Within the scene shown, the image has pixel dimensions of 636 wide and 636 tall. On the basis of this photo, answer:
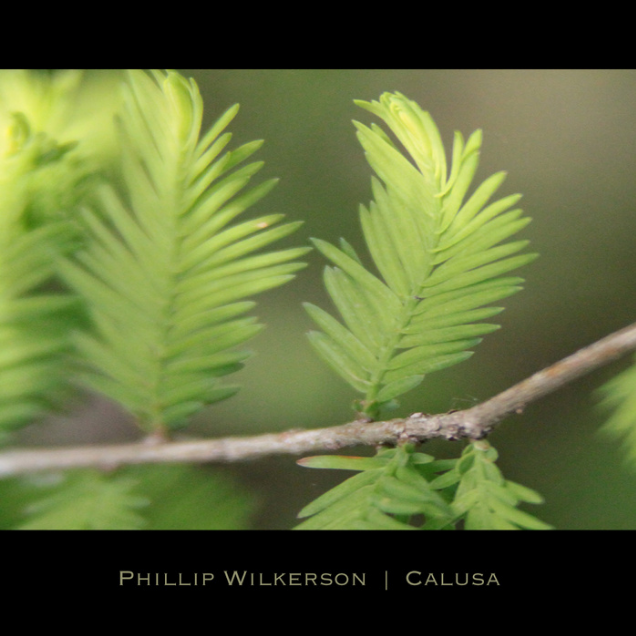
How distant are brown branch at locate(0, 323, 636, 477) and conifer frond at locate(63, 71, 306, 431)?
0.11 feet

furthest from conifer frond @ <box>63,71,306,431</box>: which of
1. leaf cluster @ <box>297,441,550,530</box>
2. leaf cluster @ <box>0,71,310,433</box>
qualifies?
leaf cluster @ <box>297,441,550,530</box>

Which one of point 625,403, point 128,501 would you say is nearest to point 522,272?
point 625,403

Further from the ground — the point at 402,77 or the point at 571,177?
the point at 402,77

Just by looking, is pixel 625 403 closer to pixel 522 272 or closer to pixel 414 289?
pixel 414 289

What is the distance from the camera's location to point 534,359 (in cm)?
86

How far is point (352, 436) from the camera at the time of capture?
0.36 meters

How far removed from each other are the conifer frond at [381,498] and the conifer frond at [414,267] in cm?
5

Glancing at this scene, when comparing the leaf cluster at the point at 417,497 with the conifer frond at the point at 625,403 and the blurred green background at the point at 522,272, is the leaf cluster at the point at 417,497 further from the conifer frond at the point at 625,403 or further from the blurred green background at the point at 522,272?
the blurred green background at the point at 522,272

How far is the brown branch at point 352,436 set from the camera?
1.09 feet

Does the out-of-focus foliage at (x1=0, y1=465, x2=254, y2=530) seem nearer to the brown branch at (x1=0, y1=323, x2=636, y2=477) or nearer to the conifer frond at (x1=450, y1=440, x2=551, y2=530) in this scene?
the brown branch at (x1=0, y1=323, x2=636, y2=477)

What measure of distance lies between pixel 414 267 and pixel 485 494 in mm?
152
